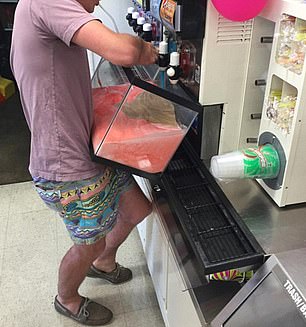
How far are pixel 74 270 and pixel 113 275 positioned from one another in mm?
343

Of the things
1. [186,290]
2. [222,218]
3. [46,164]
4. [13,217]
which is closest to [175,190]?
[222,218]

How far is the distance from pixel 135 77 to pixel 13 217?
149 centimetres

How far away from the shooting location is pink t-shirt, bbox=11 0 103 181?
1.08 meters

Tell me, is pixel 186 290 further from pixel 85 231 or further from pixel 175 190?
pixel 85 231

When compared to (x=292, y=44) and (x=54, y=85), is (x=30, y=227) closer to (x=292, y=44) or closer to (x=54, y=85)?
(x=54, y=85)

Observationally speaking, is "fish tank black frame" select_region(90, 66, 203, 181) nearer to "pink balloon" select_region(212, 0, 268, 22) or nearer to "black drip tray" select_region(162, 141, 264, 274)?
"black drip tray" select_region(162, 141, 264, 274)

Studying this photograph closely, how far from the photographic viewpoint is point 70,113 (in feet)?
4.18

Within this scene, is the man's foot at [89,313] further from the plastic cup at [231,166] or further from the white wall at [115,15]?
the white wall at [115,15]

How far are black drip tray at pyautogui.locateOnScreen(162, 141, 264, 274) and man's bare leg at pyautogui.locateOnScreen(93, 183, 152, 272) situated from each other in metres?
0.20

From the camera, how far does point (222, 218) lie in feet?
3.95

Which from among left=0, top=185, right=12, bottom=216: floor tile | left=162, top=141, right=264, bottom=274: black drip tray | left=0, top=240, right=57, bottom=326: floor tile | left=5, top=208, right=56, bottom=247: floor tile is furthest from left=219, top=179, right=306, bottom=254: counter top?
left=0, top=185, right=12, bottom=216: floor tile

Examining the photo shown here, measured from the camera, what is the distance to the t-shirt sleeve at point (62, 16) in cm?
106

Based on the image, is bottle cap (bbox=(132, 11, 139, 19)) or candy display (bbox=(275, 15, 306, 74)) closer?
candy display (bbox=(275, 15, 306, 74))

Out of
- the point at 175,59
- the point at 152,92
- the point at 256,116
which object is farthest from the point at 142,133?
the point at 256,116
